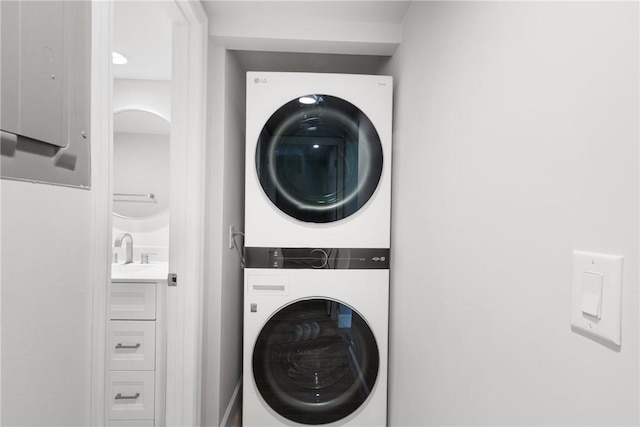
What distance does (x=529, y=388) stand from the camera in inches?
26.6

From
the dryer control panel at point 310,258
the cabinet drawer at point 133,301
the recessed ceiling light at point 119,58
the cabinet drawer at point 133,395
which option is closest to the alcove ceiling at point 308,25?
the recessed ceiling light at point 119,58

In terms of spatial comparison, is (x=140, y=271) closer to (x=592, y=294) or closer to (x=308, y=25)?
(x=308, y=25)

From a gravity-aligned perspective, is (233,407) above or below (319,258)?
below

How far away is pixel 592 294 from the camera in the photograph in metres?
0.53

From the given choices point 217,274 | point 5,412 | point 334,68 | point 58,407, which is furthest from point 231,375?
point 334,68

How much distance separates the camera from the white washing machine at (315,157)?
157 cm

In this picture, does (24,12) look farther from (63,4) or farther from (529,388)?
(529,388)

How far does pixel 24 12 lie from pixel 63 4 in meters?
0.12

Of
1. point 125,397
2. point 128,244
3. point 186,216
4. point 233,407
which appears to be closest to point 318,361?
point 233,407

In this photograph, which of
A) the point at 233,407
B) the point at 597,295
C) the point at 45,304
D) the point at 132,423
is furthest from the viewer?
the point at 233,407

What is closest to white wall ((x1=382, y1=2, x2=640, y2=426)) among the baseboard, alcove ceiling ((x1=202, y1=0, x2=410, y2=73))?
alcove ceiling ((x1=202, y1=0, x2=410, y2=73))

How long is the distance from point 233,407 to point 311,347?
0.82 meters

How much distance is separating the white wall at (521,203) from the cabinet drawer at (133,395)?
1488mm

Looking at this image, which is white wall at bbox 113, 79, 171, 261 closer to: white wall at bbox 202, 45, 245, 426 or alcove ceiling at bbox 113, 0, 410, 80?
alcove ceiling at bbox 113, 0, 410, 80
